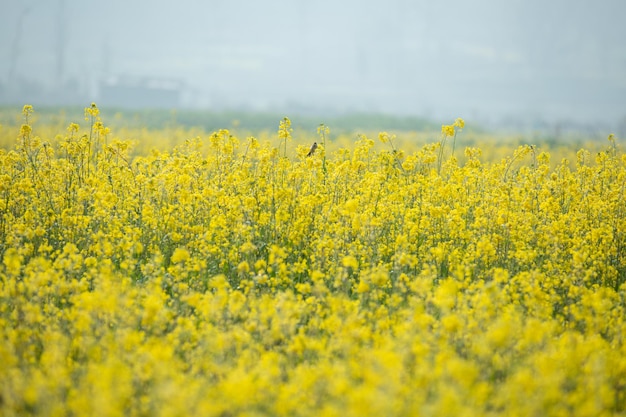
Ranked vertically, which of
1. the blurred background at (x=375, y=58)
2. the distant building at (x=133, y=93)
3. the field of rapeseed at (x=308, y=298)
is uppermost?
the blurred background at (x=375, y=58)

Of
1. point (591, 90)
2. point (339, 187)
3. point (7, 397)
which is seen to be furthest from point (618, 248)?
point (591, 90)

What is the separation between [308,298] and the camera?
5133 millimetres

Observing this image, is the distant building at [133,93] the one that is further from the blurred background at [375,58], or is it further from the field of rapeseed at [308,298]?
the field of rapeseed at [308,298]

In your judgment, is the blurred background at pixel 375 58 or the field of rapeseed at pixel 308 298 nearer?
the field of rapeseed at pixel 308 298

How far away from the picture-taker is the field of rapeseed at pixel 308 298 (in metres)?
3.79

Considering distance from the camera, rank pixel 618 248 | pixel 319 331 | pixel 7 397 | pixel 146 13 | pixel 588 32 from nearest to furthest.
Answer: pixel 7 397 → pixel 319 331 → pixel 618 248 → pixel 588 32 → pixel 146 13

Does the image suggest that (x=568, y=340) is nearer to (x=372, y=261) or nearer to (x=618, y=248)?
(x=372, y=261)

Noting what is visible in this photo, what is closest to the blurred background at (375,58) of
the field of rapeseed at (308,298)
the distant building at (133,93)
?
the distant building at (133,93)

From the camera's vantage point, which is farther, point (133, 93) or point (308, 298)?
point (133, 93)

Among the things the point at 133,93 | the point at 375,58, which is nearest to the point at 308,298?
the point at 133,93

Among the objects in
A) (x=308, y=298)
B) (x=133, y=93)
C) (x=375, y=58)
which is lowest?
(x=308, y=298)

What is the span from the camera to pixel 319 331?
5055 millimetres

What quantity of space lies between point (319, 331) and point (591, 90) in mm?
156382

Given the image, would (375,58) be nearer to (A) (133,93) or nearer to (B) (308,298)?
(A) (133,93)
